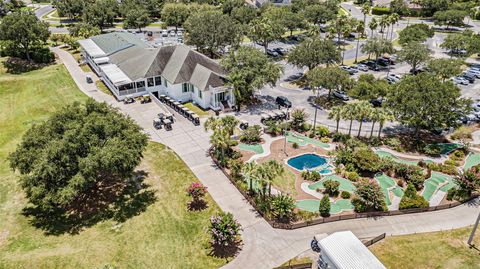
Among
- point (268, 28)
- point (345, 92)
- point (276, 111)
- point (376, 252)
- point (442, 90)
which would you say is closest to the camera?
point (376, 252)

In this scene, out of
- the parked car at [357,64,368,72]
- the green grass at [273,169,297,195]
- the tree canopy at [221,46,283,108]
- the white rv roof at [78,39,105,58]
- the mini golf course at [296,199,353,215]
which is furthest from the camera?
the parked car at [357,64,368,72]

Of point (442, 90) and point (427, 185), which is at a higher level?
point (442, 90)

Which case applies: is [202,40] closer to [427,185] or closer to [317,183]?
[317,183]

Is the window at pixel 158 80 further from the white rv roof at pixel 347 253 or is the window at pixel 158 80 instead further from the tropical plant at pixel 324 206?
the white rv roof at pixel 347 253

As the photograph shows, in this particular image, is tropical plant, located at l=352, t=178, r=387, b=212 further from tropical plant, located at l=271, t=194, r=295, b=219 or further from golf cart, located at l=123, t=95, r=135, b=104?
golf cart, located at l=123, t=95, r=135, b=104

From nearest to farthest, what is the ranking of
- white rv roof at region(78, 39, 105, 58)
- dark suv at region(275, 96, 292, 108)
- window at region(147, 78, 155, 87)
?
1. dark suv at region(275, 96, 292, 108)
2. window at region(147, 78, 155, 87)
3. white rv roof at region(78, 39, 105, 58)

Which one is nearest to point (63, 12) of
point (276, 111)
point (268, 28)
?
point (268, 28)

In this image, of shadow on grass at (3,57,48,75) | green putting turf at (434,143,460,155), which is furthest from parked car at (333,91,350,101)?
shadow on grass at (3,57,48,75)
